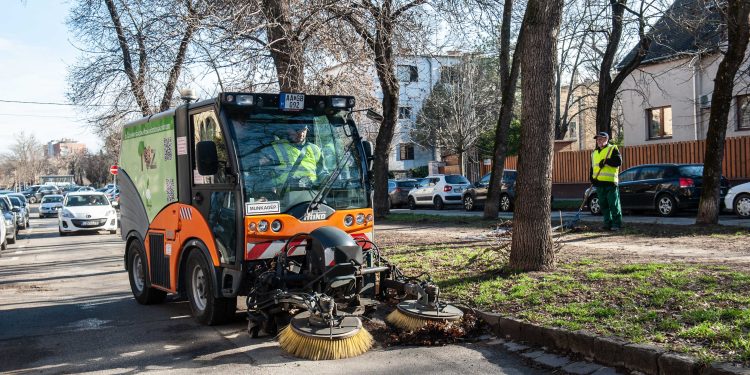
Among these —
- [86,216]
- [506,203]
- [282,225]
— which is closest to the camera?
[282,225]

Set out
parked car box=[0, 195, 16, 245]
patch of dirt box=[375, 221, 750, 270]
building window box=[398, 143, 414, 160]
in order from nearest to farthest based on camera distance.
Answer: patch of dirt box=[375, 221, 750, 270], parked car box=[0, 195, 16, 245], building window box=[398, 143, 414, 160]

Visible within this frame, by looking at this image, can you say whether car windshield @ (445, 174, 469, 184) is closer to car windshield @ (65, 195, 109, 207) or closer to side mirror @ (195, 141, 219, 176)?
car windshield @ (65, 195, 109, 207)

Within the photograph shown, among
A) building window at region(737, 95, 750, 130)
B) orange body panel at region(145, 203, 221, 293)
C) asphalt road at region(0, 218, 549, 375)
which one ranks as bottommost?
asphalt road at region(0, 218, 549, 375)

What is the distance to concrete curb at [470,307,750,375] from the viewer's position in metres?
4.91

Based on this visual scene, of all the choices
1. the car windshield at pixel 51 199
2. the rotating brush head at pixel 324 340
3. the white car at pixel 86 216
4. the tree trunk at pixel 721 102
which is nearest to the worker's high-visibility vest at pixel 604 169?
the tree trunk at pixel 721 102

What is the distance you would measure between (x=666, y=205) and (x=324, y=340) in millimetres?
15873

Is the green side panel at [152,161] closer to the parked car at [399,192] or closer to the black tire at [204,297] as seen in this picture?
the black tire at [204,297]

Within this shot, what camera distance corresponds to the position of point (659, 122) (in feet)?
105

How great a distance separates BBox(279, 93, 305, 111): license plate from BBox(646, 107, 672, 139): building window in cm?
2792

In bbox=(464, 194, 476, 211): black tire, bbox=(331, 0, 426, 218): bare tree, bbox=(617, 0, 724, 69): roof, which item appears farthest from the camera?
bbox=(464, 194, 476, 211): black tire

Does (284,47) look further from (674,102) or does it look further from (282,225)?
(674,102)

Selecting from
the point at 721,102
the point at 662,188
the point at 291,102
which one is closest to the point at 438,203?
the point at 662,188

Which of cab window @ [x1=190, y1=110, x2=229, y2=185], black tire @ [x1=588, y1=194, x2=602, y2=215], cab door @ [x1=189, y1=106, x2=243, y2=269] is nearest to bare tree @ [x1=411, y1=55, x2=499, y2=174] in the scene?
black tire @ [x1=588, y1=194, x2=602, y2=215]

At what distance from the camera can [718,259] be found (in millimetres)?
9359
